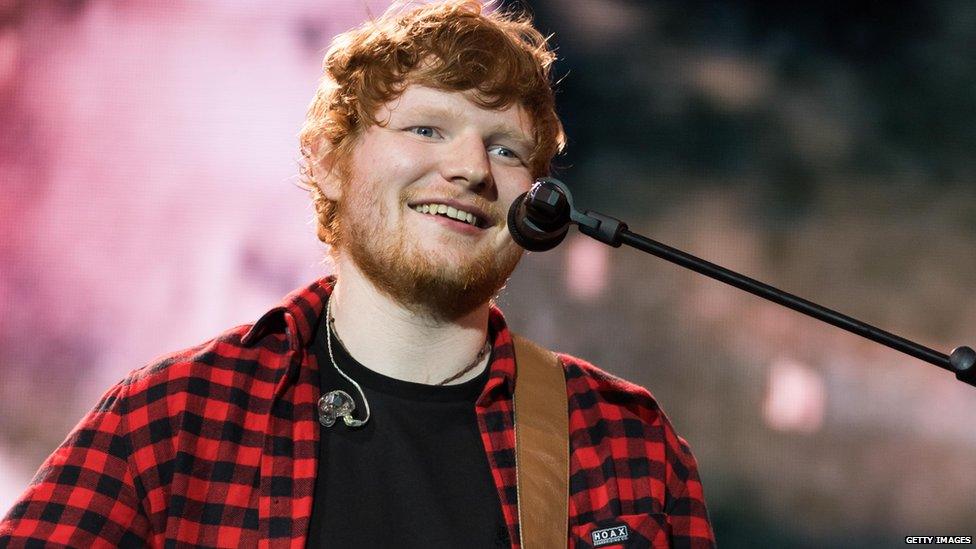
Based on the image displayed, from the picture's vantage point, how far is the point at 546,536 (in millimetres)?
2395

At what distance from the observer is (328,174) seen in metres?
2.69

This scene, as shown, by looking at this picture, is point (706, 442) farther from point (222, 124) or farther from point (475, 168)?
point (222, 124)

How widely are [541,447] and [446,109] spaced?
0.81 m

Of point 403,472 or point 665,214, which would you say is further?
point 665,214

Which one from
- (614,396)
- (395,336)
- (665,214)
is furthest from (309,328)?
(665,214)

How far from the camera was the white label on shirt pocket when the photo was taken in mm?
2438

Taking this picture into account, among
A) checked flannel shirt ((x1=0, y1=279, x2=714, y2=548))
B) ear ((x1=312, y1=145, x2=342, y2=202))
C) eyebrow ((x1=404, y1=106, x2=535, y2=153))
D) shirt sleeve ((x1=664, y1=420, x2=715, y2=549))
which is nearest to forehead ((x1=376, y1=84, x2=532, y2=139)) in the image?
eyebrow ((x1=404, y1=106, x2=535, y2=153))

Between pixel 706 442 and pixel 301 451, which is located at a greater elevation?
pixel 706 442

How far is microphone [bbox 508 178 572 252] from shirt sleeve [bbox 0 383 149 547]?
0.94 m

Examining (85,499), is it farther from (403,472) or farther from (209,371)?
(403,472)

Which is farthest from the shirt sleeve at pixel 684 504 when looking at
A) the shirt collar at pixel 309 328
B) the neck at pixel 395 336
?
the neck at pixel 395 336

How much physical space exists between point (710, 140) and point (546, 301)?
77cm

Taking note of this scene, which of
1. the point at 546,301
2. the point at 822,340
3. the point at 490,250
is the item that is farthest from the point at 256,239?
the point at 822,340

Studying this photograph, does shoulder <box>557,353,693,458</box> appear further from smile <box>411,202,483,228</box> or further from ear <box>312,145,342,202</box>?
ear <box>312,145,342,202</box>
